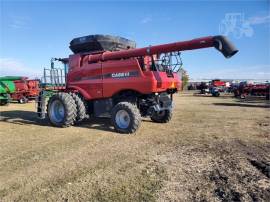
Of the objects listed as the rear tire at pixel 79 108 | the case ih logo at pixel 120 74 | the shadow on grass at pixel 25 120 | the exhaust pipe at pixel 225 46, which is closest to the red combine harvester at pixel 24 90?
the shadow on grass at pixel 25 120

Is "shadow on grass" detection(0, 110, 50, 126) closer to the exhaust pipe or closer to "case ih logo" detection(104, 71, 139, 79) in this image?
"case ih logo" detection(104, 71, 139, 79)

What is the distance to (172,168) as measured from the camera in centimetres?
562

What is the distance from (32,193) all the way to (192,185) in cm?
253

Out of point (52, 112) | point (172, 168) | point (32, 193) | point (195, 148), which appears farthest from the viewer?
point (52, 112)

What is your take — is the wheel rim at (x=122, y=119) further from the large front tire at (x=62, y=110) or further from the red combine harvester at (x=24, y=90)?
the red combine harvester at (x=24, y=90)

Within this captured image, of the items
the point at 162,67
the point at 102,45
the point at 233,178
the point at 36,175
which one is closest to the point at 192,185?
the point at 233,178

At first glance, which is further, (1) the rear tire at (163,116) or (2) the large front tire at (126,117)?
(1) the rear tire at (163,116)

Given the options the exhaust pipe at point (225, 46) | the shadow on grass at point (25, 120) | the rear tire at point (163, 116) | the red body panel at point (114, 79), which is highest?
the exhaust pipe at point (225, 46)

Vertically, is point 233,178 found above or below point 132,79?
below

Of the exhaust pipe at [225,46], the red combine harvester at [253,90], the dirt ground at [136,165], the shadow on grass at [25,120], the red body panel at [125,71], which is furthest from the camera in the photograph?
the red combine harvester at [253,90]

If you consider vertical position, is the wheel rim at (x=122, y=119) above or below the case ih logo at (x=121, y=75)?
below

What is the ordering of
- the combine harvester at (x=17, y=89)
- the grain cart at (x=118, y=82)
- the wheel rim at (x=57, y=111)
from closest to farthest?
the grain cart at (x=118, y=82)
the wheel rim at (x=57, y=111)
the combine harvester at (x=17, y=89)

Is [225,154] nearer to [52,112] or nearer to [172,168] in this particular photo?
[172,168]

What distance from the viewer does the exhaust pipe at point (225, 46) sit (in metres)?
8.02
